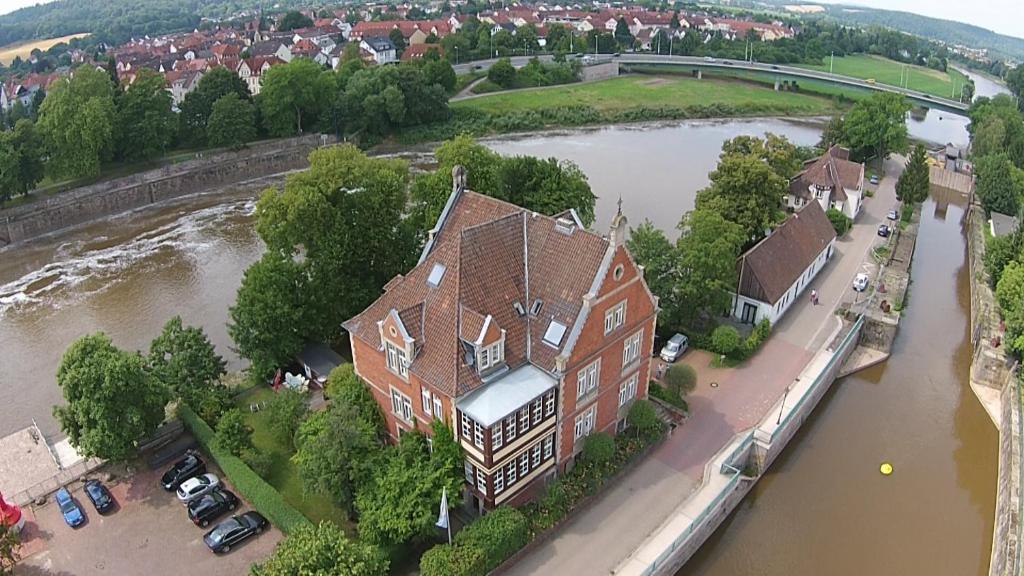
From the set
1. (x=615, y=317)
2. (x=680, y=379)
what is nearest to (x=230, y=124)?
(x=680, y=379)

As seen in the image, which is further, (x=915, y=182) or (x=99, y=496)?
(x=915, y=182)

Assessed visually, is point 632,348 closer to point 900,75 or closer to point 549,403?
point 549,403

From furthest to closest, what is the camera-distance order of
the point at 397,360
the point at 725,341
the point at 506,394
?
1. the point at 725,341
2. the point at 397,360
3. the point at 506,394

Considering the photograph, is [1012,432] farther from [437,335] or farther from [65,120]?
[65,120]

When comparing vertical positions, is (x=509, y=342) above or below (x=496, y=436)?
above

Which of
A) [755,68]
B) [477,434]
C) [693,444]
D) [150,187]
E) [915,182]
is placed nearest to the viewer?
[477,434]

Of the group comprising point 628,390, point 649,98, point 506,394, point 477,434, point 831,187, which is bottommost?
point 628,390
